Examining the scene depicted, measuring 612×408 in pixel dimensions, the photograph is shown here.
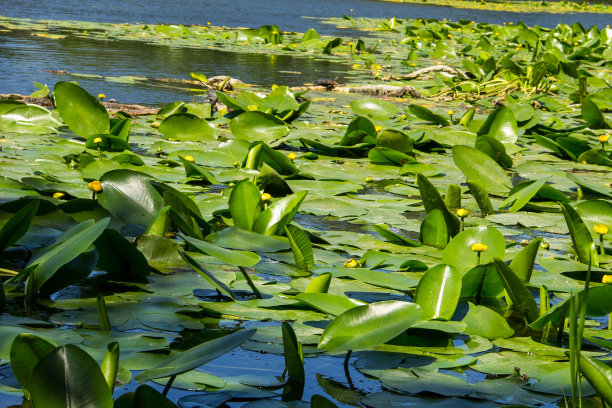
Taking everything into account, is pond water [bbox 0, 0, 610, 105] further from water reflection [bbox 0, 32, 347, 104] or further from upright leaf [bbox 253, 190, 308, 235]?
upright leaf [bbox 253, 190, 308, 235]

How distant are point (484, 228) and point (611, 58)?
201 inches

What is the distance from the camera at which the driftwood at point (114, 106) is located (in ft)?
9.81

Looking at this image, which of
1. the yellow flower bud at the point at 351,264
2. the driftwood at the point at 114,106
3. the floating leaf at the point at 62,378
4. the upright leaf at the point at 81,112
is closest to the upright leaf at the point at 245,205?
the yellow flower bud at the point at 351,264

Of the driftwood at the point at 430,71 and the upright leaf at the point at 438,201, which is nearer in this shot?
the upright leaf at the point at 438,201

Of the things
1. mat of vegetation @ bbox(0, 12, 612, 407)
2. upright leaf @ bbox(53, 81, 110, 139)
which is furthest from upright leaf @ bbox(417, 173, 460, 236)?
upright leaf @ bbox(53, 81, 110, 139)

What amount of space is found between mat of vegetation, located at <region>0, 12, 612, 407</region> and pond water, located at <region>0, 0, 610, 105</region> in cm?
88

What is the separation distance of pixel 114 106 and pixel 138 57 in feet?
6.72

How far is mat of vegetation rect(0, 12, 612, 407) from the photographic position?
92 centimetres

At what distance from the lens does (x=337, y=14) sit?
11.4 m

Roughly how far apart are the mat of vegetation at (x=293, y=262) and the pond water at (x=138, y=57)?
88 cm

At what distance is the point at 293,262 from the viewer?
1.45 m

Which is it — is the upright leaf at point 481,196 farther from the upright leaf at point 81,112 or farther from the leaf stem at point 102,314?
the upright leaf at point 81,112

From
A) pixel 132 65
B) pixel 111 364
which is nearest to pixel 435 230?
pixel 111 364

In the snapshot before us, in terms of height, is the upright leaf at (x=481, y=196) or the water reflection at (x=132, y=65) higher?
the water reflection at (x=132, y=65)
